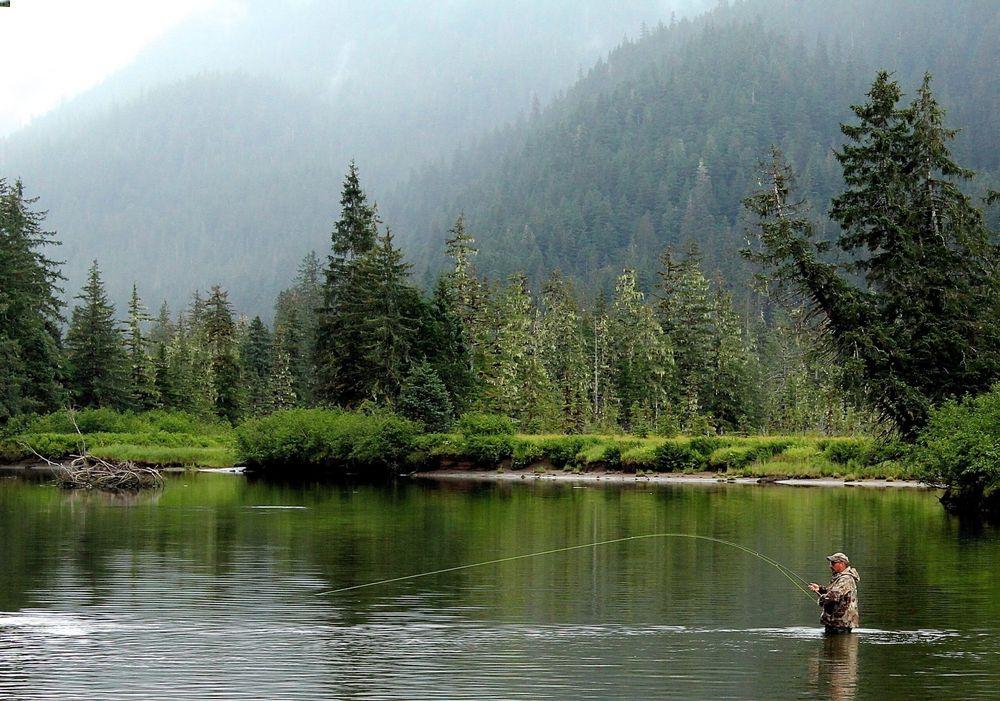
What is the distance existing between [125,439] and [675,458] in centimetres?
3446

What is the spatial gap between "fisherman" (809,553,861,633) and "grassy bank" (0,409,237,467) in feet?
188

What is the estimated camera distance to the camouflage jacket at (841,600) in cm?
1783

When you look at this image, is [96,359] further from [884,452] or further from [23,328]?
Answer: [884,452]

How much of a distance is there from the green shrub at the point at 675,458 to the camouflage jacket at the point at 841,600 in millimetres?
44623

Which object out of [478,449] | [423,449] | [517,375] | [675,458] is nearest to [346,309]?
[517,375]

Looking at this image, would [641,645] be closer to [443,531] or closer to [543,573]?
A: [543,573]

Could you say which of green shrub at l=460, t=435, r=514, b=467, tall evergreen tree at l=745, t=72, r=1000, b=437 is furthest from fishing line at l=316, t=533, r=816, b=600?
Answer: green shrub at l=460, t=435, r=514, b=467

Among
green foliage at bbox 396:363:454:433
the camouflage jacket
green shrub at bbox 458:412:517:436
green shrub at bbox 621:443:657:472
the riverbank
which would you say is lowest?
the camouflage jacket

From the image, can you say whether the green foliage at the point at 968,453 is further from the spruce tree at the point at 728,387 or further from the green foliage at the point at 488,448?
the spruce tree at the point at 728,387

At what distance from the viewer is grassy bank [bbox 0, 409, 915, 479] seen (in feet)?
195

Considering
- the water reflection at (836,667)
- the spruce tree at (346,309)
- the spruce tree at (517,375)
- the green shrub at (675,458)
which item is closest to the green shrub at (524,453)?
the green shrub at (675,458)

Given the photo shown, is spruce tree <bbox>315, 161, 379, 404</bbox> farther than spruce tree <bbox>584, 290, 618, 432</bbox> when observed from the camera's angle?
No

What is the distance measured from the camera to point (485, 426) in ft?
221

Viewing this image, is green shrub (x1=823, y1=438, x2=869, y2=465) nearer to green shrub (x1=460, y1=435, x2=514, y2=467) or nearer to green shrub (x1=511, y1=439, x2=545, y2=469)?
green shrub (x1=511, y1=439, x2=545, y2=469)
